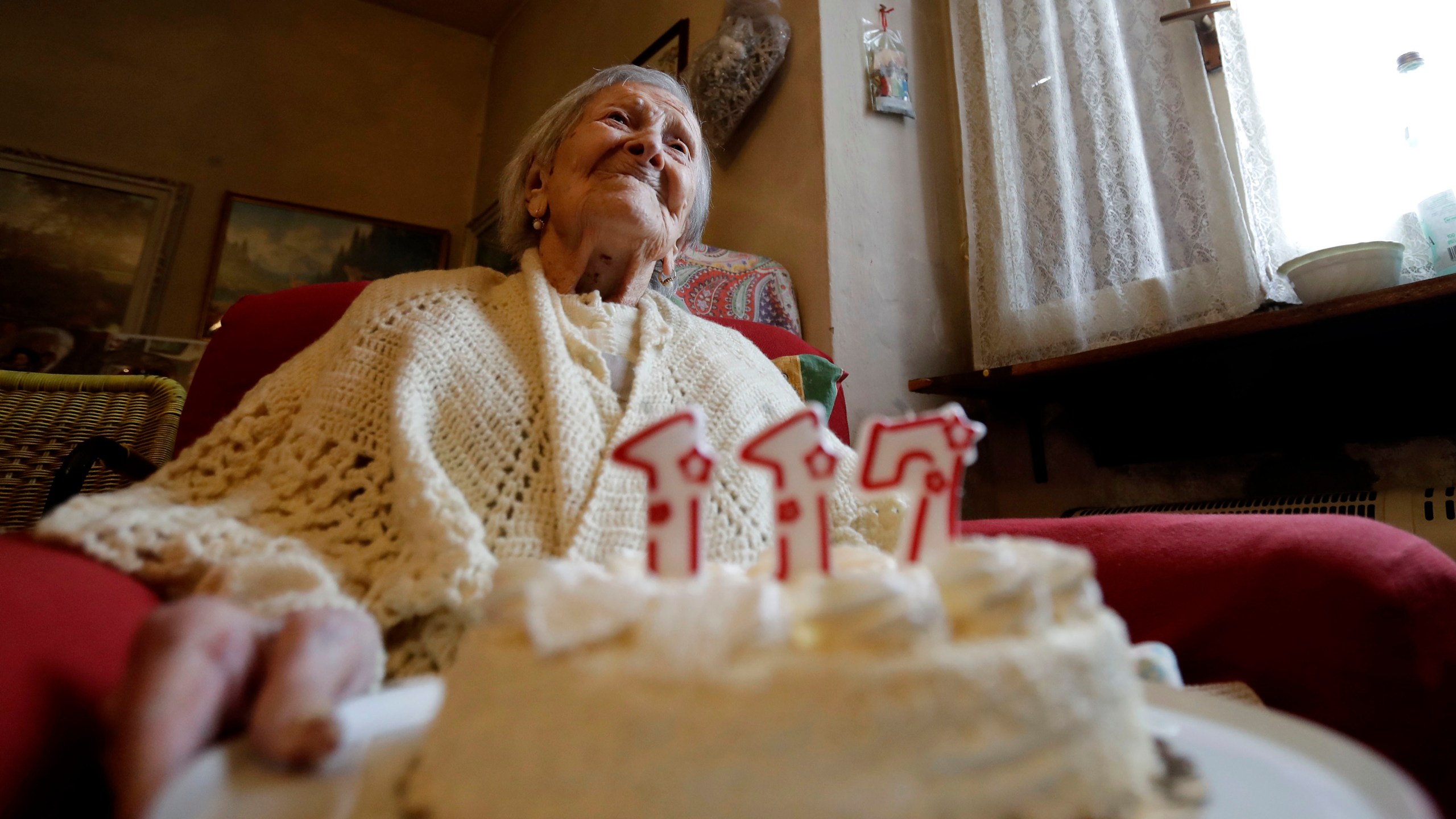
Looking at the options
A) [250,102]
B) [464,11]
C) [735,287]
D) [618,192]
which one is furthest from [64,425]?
[464,11]

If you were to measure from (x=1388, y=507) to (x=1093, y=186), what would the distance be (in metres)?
0.75

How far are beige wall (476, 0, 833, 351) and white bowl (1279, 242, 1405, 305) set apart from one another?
80cm

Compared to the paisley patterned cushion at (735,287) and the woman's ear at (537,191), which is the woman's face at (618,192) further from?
the paisley patterned cushion at (735,287)

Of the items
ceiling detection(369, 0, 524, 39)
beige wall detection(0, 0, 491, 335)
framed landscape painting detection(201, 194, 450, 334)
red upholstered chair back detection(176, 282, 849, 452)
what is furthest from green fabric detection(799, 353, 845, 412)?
ceiling detection(369, 0, 524, 39)

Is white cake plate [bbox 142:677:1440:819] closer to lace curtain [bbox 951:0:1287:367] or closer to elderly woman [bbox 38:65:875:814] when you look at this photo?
elderly woman [bbox 38:65:875:814]

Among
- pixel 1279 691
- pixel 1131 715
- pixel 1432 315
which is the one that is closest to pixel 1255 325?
pixel 1432 315

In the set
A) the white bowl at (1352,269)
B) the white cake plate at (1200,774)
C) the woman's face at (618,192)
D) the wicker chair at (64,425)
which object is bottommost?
the white cake plate at (1200,774)

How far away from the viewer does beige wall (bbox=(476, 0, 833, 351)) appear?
5.25ft

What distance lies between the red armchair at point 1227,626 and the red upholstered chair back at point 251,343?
0.48 metres

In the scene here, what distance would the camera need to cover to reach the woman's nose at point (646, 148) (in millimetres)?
1078

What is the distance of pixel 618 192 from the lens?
3.36 feet

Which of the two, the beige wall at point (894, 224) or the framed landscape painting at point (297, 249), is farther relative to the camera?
the framed landscape painting at point (297, 249)

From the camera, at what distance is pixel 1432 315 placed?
98 cm

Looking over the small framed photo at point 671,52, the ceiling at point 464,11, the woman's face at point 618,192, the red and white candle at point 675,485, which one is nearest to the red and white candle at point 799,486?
the red and white candle at point 675,485
